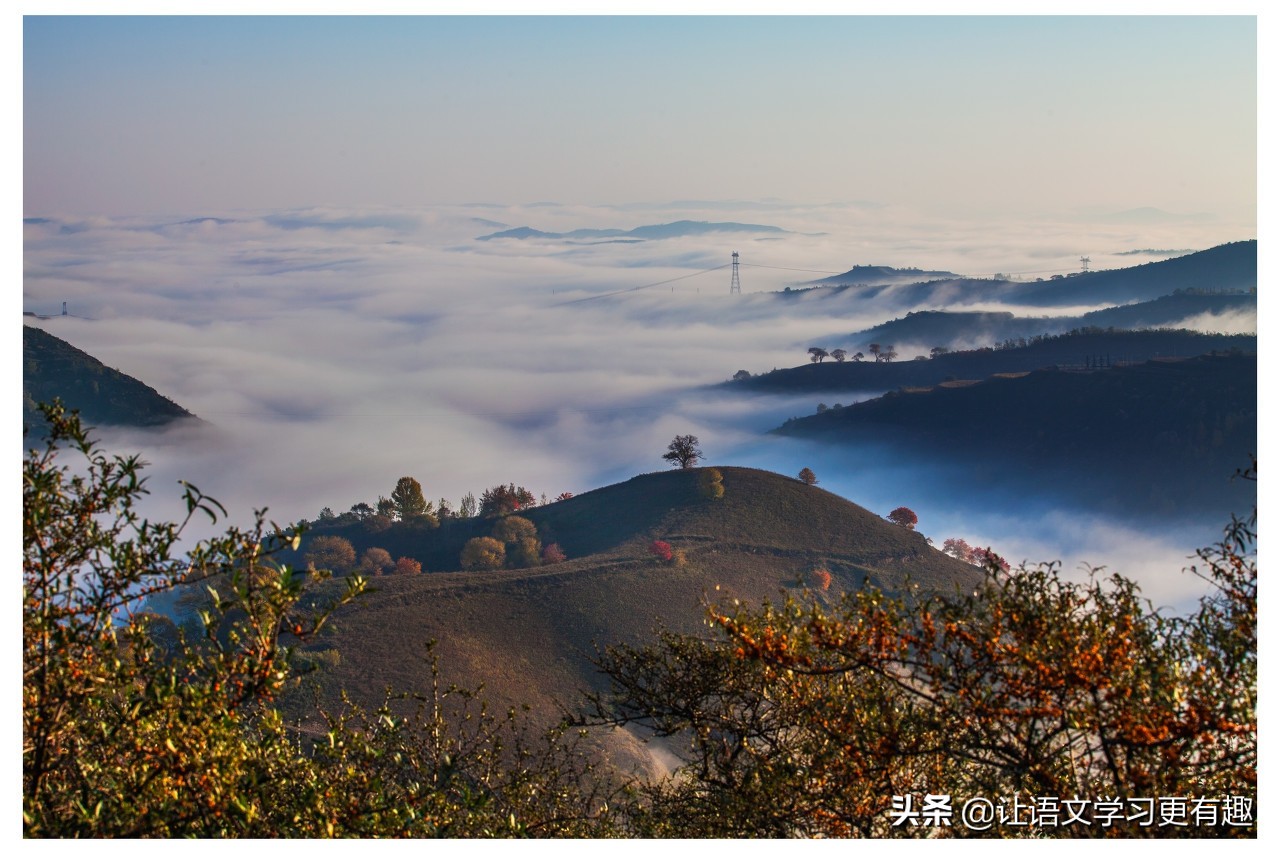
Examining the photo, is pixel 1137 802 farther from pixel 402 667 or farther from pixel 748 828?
pixel 402 667

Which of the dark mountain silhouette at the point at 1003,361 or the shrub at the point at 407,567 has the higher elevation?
the dark mountain silhouette at the point at 1003,361

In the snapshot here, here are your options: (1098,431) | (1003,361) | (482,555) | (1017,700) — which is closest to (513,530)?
(482,555)

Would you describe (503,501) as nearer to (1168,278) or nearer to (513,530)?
(513,530)

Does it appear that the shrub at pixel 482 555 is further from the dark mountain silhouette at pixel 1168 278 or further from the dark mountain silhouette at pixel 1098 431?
the dark mountain silhouette at pixel 1168 278

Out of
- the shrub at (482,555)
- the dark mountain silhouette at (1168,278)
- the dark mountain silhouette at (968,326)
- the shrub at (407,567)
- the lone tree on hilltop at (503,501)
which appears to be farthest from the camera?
the dark mountain silhouette at (968,326)

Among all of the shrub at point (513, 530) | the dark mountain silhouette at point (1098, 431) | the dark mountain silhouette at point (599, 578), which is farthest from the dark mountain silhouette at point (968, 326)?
the shrub at point (513, 530)

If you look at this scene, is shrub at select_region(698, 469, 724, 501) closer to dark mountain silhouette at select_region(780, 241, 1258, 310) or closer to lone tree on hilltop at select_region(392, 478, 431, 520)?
lone tree on hilltop at select_region(392, 478, 431, 520)
